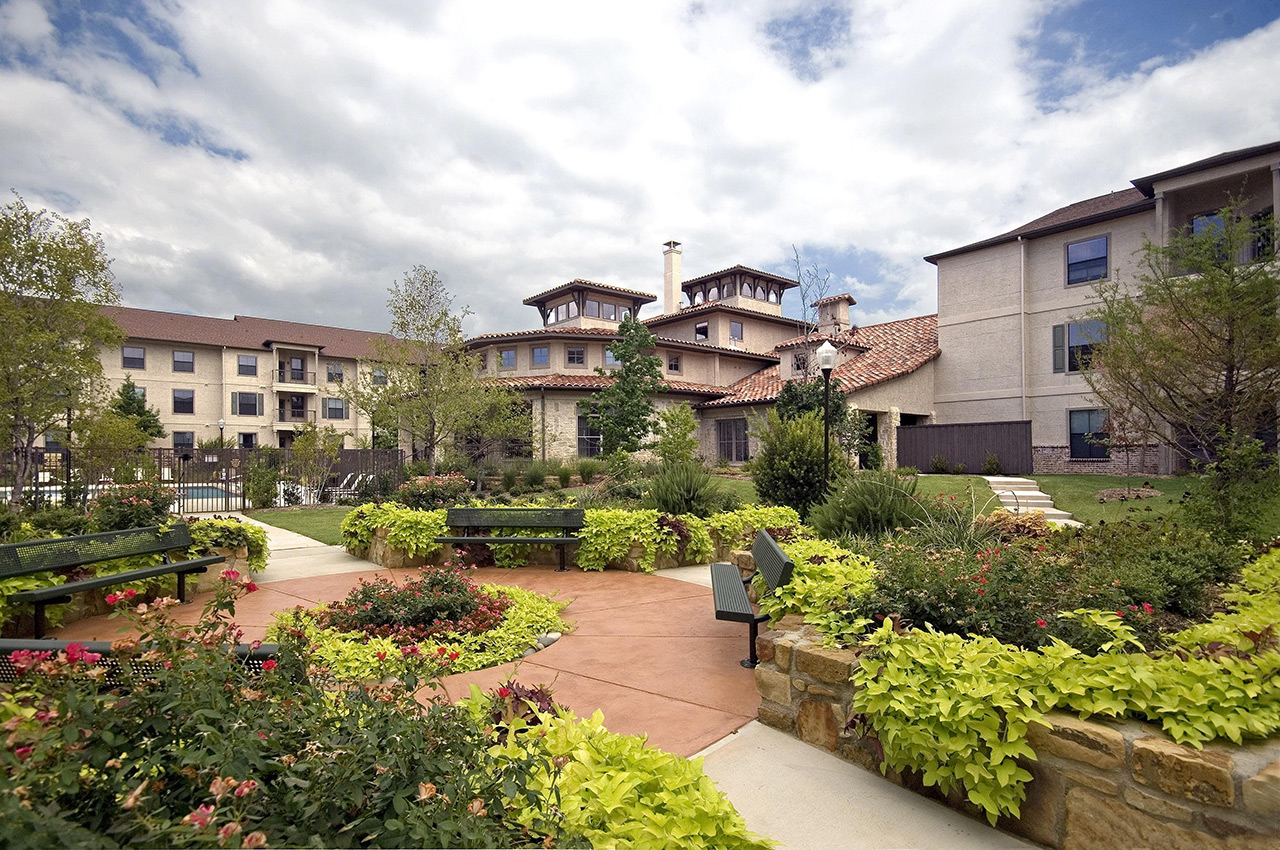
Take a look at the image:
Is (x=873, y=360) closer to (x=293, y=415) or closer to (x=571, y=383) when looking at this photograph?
(x=571, y=383)

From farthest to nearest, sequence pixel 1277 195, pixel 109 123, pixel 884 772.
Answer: pixel 1277 195
pixel 109 123
pixel 884 772

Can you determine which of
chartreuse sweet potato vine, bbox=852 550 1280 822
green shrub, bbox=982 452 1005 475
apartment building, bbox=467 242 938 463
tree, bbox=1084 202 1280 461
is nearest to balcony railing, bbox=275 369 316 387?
apartment building, bbox=467 242 938 463

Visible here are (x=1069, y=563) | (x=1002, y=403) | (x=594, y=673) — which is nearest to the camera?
(x=594, y=673)

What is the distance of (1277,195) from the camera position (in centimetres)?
1650

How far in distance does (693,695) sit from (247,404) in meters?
44.3

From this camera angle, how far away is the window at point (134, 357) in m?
37.6

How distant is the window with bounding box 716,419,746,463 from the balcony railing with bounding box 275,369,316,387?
2908 centimetres

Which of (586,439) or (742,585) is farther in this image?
(586,439)

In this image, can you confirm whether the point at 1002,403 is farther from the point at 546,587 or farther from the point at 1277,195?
the point at 546,587

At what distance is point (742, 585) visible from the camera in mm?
5781

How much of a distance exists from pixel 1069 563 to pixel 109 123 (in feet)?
41.5

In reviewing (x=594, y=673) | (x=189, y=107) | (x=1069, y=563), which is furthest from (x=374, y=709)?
(x=189, y=107)

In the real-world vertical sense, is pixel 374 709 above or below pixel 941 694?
above

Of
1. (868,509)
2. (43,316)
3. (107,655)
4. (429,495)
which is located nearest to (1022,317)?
(868,509)
